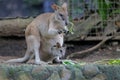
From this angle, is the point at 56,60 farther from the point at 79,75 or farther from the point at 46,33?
the point at 79,75

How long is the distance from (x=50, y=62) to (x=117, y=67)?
258 cm

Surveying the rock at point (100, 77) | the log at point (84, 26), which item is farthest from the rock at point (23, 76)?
the log at point (84, 26)

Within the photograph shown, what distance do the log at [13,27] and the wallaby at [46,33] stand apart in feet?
8.99

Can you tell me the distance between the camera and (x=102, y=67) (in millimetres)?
6746

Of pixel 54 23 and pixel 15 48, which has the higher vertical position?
pixel 54 23

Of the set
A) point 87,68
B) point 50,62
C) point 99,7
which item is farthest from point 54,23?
point 99,7

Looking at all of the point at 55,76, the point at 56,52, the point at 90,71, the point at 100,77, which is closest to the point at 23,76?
the point at 55,76

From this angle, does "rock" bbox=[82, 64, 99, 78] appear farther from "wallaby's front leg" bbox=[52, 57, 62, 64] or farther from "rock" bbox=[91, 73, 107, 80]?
"wallaby's front leg" bbox=[52, 57, 62, 64]

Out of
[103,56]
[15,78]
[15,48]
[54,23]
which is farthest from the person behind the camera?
[15,48]

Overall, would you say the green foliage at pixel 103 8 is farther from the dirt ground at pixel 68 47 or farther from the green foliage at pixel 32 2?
the green foliage at pixel 32 2

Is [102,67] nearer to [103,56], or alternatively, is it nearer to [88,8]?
[103,56]

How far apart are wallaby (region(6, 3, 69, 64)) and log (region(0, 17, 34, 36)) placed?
2.74 metres

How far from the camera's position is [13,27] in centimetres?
1185

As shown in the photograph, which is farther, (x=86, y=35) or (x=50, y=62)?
(x=86, y=35)
